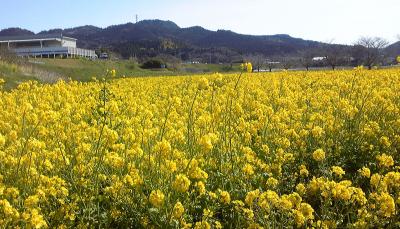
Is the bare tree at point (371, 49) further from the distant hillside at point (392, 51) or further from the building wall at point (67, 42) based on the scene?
the building wall at point (67, 42)

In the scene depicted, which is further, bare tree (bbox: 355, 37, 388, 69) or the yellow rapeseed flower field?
bare tree (bbox: 355, 37, 388, 69)

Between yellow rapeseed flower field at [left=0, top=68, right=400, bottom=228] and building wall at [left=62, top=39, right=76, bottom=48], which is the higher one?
building wall at [left=62, top=39, right=76, bottom=48]

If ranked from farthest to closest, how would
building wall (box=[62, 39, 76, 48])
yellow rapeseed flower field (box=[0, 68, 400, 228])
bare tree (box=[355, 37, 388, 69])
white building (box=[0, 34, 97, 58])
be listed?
building wall (box=[62, 39, 76, 48]), white building (box=[0, 34, 97, 58]), bare tree (box=[355, 37, 388, 69]), yellow rapeseed flower field (box=[0, 68, 400, 228])

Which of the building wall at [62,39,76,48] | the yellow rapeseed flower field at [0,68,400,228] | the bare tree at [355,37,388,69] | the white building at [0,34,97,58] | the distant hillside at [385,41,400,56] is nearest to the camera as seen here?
the yellow rapeseed flower field at [0,68,400,228]

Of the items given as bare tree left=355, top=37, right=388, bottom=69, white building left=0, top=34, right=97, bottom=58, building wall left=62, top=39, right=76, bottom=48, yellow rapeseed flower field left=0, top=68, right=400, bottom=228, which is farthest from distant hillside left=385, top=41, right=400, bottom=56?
yellow rapeseed flower field left=0, top=68, right=400, bottom=228

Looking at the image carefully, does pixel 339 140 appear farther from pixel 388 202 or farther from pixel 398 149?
pixel 388 202

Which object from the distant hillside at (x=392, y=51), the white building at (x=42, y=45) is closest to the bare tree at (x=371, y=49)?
the distant hillside at (x=392, y=51)

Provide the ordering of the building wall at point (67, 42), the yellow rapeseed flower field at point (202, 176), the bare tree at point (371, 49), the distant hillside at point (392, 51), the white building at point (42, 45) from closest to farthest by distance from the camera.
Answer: the yellow rapeseed flower field at point (202, 176)
the bare tree at point (371, 49)
the white building at point (42, 45)
the distant hillside at point (392, 51)
the building wall at point (67, 42)

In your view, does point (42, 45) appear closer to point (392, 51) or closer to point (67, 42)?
point (67, 42)

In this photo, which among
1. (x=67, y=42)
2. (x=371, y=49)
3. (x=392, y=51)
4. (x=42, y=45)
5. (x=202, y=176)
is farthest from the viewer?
(x=67, y=42)

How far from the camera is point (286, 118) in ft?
24.1

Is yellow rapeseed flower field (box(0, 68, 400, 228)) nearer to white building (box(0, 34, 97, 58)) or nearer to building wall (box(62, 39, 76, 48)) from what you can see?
white building (box(0, 34, 97, 58))

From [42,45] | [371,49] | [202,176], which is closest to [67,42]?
[42,45]

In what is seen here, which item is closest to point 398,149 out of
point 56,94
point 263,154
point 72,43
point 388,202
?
point 263,154
